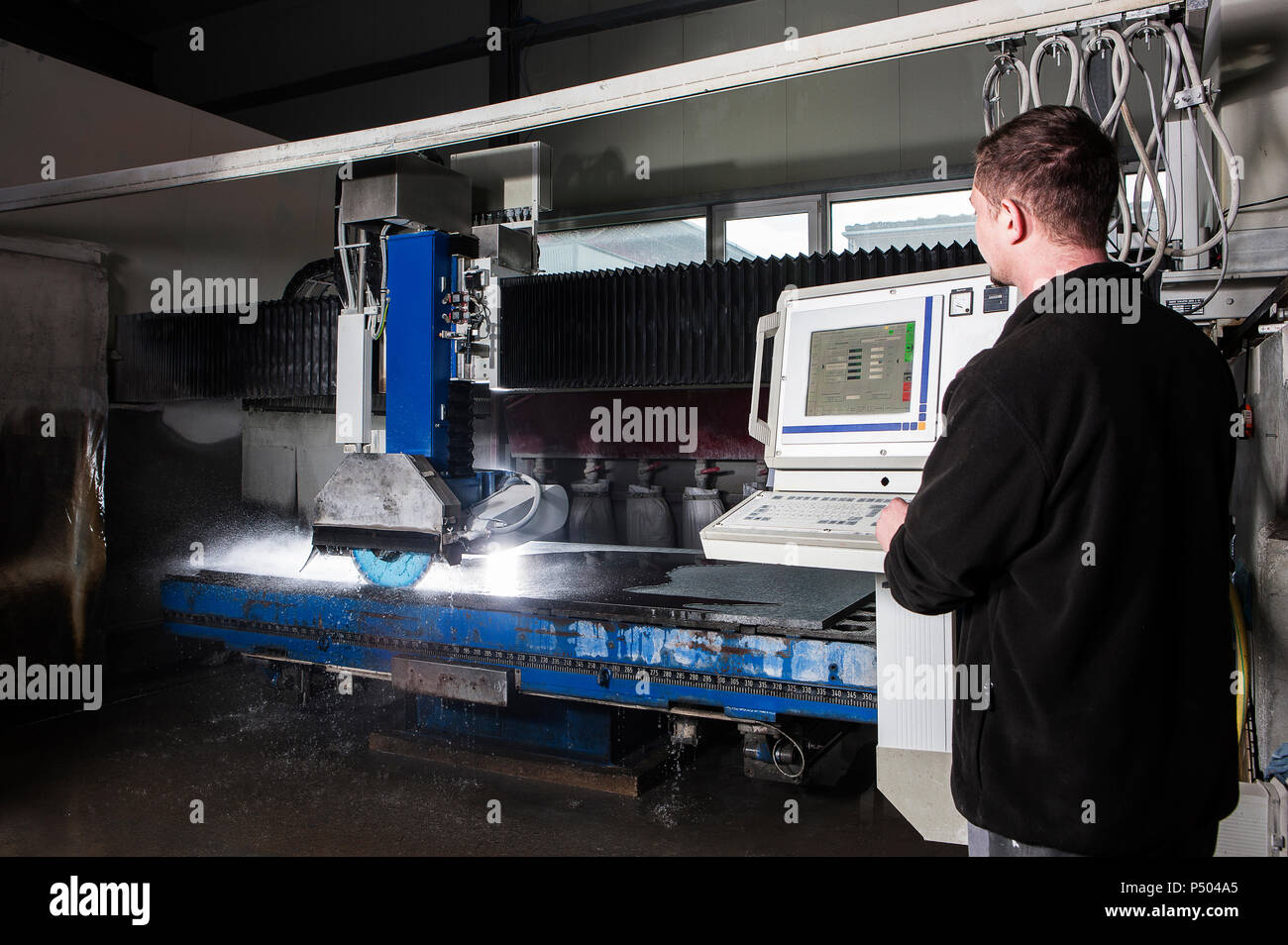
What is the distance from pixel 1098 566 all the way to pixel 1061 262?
400mm

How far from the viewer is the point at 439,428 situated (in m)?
2.86

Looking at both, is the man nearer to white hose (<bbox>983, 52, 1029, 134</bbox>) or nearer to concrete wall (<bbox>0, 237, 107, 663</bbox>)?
white hose (<bbox>983, 52, 1029, 134</bbox>)

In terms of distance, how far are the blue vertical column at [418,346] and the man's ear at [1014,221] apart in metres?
2.00

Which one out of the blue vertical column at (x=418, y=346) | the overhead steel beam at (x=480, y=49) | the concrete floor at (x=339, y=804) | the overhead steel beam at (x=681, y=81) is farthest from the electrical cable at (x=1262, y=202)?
the overhead steel beam at (x=480, y=49)

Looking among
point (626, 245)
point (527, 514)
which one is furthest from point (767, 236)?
point (527, 514)

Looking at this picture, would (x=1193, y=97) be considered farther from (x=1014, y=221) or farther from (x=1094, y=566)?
(x=1094, y=566)

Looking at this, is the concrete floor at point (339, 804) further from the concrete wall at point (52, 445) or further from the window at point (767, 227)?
the window at point (767, 227)

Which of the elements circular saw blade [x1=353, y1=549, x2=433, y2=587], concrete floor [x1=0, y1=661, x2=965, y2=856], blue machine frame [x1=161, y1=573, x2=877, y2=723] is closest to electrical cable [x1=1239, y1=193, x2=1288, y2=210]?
blue machine frame [x1=161, y1=573, x2=877, y2=723]

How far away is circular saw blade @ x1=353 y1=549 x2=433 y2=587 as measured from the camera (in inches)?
116

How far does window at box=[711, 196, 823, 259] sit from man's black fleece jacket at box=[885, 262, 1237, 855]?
144 inches

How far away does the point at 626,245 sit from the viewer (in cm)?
515
